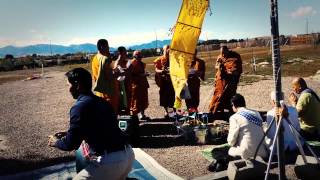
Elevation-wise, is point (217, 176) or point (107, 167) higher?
point (107, 167)

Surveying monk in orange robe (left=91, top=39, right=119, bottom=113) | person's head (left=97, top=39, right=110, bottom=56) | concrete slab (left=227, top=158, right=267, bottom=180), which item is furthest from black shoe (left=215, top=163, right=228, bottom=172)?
person's head (left=97, top=39, right=110, bottom=56)

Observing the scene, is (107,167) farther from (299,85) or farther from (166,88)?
(166,88)

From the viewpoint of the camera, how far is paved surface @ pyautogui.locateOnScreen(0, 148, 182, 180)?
6.11m

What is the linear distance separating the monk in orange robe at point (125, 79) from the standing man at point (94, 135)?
549 cm

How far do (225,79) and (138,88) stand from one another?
2.23 m

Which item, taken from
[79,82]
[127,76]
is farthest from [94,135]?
[127,76]

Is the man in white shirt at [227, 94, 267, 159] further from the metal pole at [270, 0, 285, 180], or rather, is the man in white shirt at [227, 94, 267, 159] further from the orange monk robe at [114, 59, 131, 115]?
the orange monk robe at [114, 59, 131, 115]

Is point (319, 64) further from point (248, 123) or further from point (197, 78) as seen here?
point (248, 123)

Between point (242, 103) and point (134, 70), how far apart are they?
471 cm

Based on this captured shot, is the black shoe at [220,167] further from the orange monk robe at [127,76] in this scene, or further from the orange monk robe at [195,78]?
the orange monk robe at [195,78]

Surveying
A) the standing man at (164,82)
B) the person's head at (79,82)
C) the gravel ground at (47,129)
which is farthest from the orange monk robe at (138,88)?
the person's head at (79,82)

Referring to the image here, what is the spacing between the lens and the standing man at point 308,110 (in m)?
Result: 7.03

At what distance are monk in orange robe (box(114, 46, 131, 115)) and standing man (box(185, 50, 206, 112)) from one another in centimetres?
158

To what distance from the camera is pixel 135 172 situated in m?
6.10
